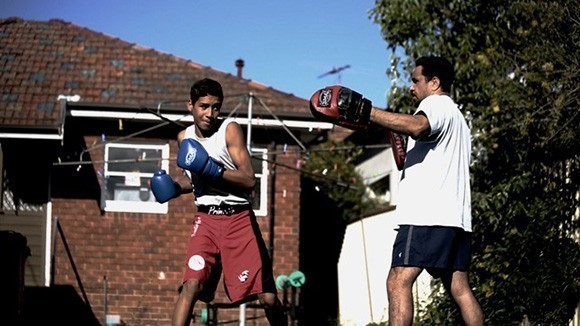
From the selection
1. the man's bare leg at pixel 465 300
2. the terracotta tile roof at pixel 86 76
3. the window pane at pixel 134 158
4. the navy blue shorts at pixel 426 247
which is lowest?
the man's bare leg at pixel 465 300

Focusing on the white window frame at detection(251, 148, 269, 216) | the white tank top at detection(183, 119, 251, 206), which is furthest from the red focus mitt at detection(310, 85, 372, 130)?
the white window frame at detection(251, 148, 269, 216)

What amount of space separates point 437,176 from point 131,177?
10.8m

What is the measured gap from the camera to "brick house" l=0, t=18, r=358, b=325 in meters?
16.2

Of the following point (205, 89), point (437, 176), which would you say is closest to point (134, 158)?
point (205, 89)

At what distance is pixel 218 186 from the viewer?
735 cm

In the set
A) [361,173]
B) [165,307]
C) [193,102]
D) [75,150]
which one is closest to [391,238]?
[165,307]

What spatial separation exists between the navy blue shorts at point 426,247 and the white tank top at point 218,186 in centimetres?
148

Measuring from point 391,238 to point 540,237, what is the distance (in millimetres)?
5526

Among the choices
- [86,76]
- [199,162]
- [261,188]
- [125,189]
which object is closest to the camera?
[199,162]

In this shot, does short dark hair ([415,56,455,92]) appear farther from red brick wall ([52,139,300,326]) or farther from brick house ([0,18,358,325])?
red brick wall ([52,139,300,326])

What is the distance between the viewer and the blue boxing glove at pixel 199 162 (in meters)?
6.93

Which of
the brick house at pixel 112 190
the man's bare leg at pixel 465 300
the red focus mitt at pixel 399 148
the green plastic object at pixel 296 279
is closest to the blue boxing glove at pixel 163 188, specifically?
the red focus mitt at pixel 399 148

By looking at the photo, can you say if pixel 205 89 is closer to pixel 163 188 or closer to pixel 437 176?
pixel 163 188

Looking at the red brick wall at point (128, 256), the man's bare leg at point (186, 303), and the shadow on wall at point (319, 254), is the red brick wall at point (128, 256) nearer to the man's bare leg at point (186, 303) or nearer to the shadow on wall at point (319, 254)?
the shadow on wall at point (319, 254)
